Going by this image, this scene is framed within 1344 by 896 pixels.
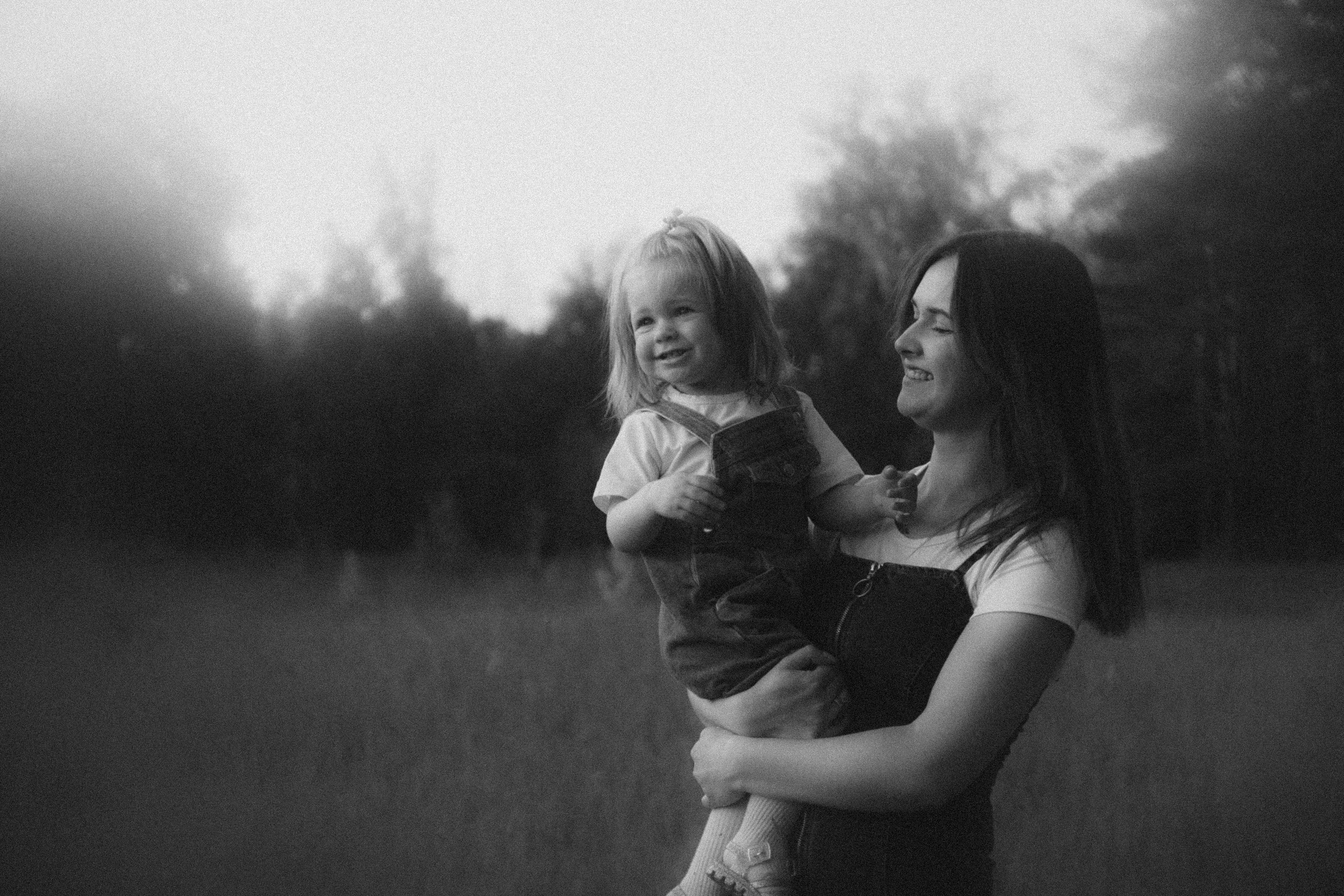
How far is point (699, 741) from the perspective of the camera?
1258 mm

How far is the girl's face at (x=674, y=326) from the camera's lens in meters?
1.32

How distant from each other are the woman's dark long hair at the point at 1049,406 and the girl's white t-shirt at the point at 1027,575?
15 millimetres

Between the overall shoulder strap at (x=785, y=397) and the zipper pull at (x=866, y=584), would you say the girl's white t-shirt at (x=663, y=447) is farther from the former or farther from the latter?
the zipper pull at (x=866, y=584)

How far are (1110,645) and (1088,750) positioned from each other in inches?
10.3

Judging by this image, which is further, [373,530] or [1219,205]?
[1219,205]

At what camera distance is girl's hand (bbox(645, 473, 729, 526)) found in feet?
3.89

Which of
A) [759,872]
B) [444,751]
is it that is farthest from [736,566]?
[444,751]

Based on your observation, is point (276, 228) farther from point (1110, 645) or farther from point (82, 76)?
point (1110, 645)

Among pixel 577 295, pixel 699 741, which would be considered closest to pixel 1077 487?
pixel 699 741

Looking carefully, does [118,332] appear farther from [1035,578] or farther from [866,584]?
[1035,578]

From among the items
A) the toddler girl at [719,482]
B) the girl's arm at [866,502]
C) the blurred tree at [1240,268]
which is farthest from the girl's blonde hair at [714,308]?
the blurred tree at [1240,268]

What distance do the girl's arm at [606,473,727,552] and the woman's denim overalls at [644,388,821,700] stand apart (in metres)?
0.03

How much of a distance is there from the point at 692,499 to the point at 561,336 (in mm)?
1052

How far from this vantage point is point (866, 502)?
132 centimetres
